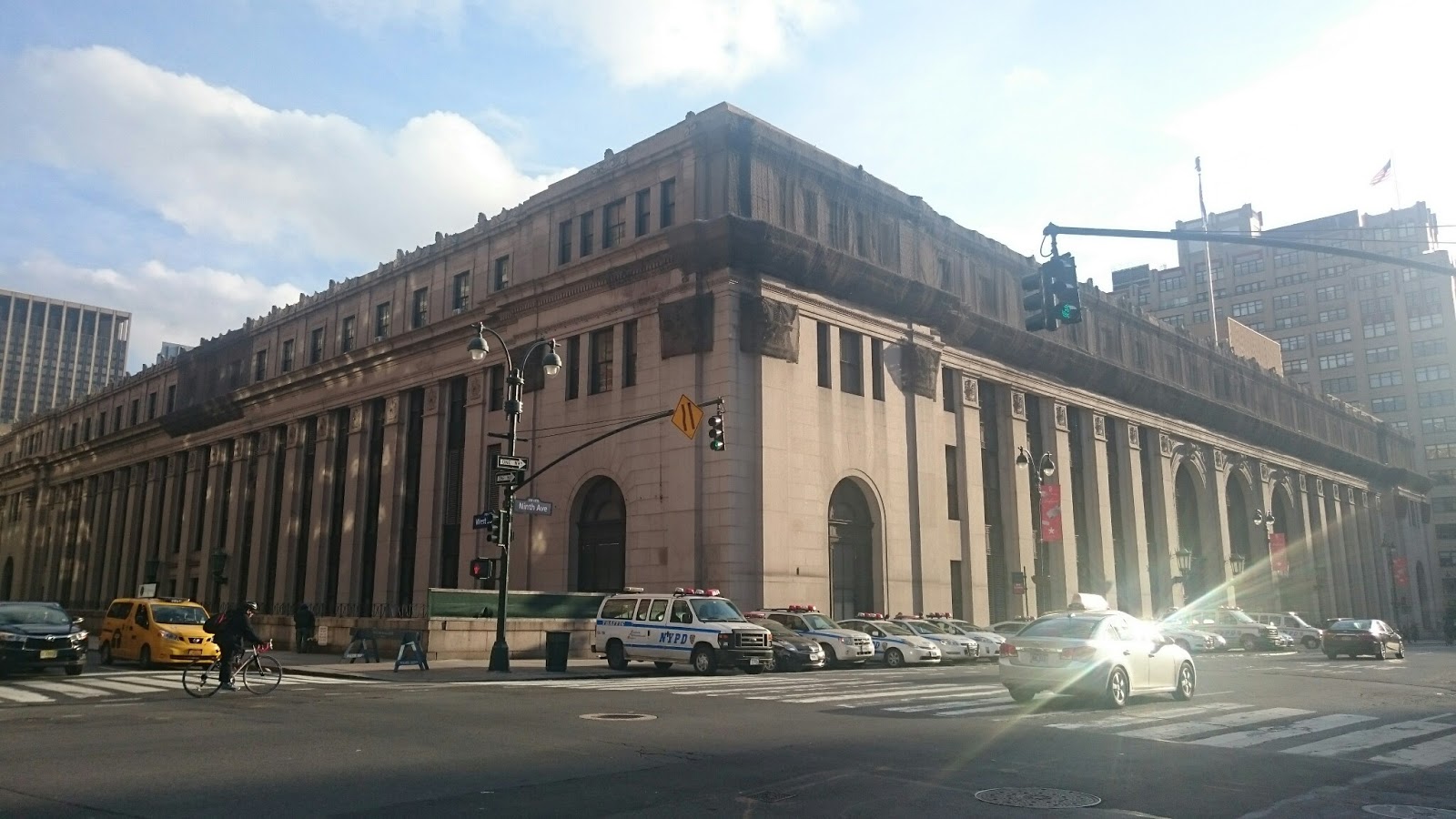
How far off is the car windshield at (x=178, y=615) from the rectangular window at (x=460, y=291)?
2509 centimetres

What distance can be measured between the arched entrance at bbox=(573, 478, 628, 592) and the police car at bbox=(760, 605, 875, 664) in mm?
9672

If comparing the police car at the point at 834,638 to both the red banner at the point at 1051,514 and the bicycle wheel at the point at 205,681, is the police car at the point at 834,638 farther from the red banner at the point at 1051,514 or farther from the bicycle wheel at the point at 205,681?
the red banner at the point at 1051,514

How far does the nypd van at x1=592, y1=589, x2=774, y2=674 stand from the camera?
25.6 metres

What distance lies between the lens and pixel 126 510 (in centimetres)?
7838

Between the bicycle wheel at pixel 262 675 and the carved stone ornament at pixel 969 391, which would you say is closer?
the bicycle wheel at pixel 262 675

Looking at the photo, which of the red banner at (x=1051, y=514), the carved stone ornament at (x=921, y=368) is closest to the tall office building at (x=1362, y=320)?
the red banner at (x=1051, y=514)

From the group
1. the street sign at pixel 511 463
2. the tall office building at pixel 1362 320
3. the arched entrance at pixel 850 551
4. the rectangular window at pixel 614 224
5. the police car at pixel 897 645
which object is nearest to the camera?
the street sign at pixel 511 463

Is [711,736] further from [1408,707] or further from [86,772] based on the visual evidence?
[1408,707]

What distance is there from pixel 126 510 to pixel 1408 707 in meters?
83.7

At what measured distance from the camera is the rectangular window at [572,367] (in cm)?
4275

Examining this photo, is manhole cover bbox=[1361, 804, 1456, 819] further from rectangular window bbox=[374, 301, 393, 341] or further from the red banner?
rectangular window bbox=[374, 301, 393, 341]

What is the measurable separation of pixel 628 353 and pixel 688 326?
380 centimetres

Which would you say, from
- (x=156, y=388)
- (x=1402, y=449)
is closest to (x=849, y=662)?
(x=156, y=388)

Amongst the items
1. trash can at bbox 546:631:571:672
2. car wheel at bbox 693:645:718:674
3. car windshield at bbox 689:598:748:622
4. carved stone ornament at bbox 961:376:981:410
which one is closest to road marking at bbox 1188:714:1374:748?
car wheel at bbox 693:645:718:674
